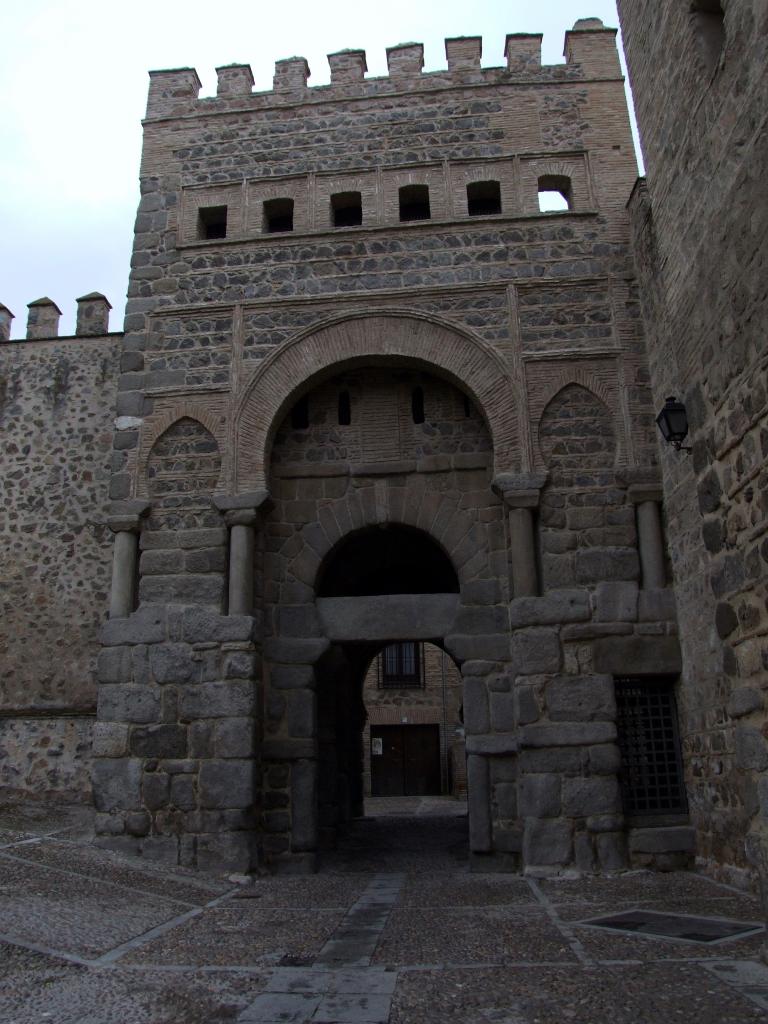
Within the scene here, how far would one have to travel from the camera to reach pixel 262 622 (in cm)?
813

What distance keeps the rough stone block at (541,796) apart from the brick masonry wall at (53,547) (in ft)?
17.6

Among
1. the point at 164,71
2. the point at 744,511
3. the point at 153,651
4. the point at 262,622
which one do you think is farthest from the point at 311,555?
the point at 164,71

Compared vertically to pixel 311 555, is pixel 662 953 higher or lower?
lower

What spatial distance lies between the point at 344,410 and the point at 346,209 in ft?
8.70

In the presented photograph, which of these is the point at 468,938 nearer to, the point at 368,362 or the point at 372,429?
the point at 372,429

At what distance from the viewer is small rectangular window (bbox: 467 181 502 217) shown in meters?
9.27

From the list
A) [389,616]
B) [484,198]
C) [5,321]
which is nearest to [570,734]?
[389,616]

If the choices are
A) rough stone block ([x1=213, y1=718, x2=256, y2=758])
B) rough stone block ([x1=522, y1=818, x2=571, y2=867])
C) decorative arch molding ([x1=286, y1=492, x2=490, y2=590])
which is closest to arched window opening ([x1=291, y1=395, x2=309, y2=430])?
decorative arch molding ([x1=286, y1=492, x2=490, y2=590])

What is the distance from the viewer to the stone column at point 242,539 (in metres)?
7.86

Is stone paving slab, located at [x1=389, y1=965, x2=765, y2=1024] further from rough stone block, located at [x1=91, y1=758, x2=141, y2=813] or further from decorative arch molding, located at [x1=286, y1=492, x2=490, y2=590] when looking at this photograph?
decorative arch molding, located at [x1=286, y1=492, x2=490, y2=590]

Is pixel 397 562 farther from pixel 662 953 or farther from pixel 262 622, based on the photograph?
pixel 662 953

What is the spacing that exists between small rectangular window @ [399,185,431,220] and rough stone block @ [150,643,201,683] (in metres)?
5.54

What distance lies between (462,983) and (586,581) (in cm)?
443

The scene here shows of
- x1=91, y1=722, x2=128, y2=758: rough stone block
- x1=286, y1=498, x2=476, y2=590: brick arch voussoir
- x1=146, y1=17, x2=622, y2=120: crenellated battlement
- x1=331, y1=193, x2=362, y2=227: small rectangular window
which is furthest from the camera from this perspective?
x1=146, y1=17, x2=622, y2=120: crenellated battlement
